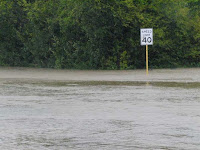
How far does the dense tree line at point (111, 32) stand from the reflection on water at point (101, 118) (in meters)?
16.9

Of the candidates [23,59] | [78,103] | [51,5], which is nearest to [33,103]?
[78,103]

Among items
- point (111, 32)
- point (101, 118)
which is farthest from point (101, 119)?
point (111, 32)

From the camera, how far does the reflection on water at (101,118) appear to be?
10055 mm

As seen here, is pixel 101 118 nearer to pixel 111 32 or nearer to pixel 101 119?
pixel 101 119

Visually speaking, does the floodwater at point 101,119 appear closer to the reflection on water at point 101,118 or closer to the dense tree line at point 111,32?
the reflection on water at point 101,118

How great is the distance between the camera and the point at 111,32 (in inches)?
1585

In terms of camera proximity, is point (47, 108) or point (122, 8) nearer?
point (47, 108)

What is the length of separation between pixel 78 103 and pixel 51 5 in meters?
26.0

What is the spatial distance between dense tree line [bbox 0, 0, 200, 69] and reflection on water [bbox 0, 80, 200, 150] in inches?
665

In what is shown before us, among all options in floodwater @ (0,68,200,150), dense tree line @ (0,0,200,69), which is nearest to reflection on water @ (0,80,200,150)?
floodwater @ (0,68,200,150)

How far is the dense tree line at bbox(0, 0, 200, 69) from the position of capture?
128ft

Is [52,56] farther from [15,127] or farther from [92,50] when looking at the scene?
[15,127]

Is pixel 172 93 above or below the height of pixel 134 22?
below

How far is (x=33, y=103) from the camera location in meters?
17.4
